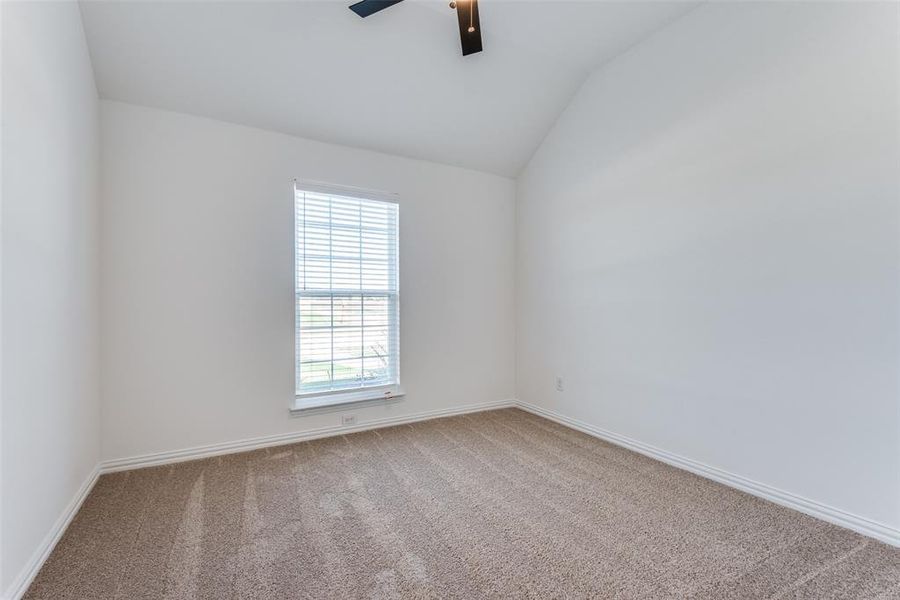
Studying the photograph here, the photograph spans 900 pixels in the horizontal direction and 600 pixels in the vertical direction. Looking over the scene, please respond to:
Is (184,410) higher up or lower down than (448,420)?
higher up

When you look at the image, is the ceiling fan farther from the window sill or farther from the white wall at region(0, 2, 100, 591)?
the window sill

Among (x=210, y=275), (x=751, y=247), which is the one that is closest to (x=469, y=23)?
(x=751, y=247)

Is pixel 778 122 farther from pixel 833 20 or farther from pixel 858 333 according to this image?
pixel 858 333

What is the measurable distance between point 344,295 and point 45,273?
1789 mm

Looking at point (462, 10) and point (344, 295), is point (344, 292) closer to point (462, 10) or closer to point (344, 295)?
point (344, 295)

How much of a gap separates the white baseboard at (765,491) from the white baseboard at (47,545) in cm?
328

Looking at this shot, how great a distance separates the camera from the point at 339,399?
10.4 feet

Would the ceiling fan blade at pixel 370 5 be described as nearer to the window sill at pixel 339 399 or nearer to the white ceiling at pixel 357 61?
the white ceiling at pixel 357 61

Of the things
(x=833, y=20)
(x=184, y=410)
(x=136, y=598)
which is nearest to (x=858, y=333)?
(x=833, y=20)

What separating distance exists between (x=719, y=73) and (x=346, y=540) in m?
3.34

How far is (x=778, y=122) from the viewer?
211 centimetres

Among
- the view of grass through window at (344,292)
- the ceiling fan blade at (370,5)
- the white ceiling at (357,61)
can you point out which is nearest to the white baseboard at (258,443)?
the view of grass through window at (344,292)

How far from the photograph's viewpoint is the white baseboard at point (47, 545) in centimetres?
141

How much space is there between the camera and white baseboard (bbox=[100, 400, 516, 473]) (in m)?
2.53
